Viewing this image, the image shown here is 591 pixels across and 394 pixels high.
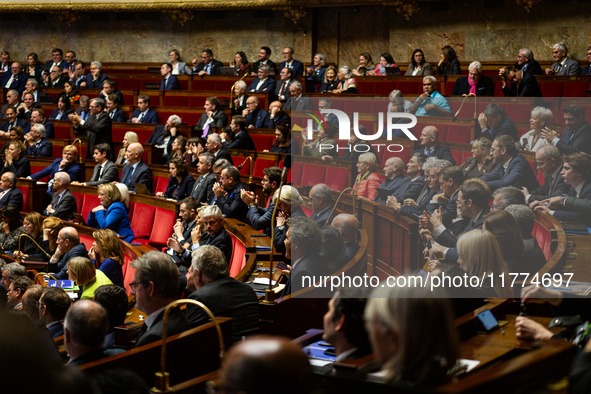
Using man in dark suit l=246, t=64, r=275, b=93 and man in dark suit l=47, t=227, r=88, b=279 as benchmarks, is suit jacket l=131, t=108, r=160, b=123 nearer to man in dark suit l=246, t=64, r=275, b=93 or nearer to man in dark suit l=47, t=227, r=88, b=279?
man in dark suit l=246, t=64, r=275, b=93

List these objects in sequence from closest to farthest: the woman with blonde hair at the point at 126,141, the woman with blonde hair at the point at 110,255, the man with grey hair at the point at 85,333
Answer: the man with grey hair at the point at 85,333 < the woman with blonde hair at the point at 110,255 < the woman with blonde hair at the point at 126,141

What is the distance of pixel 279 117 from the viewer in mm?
6676

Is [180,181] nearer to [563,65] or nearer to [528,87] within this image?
[528,87]

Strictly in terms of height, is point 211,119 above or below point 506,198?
above

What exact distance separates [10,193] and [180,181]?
1594 mm

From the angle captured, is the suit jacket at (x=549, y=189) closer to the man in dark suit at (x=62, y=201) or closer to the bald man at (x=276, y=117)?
the bald man at (x=276, y=117)

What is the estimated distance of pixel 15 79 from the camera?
9617 mm

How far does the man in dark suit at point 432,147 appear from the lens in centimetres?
411

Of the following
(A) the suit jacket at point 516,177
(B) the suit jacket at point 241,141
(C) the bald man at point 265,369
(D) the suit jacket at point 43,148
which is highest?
(B) the suit jacket at point 241,141

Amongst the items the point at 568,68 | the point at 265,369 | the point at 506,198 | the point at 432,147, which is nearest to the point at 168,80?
the point at 568,68

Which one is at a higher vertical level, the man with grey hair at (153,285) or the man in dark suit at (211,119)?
the man in dark suit at (211,119)

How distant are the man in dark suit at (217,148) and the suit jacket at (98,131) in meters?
1.53

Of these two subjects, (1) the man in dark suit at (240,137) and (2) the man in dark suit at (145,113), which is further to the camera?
(2) the man in dark suit at (145,113)

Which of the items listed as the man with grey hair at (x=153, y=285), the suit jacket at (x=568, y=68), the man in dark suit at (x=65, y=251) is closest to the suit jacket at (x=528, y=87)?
the suit jacket at (x=568, y=68)
